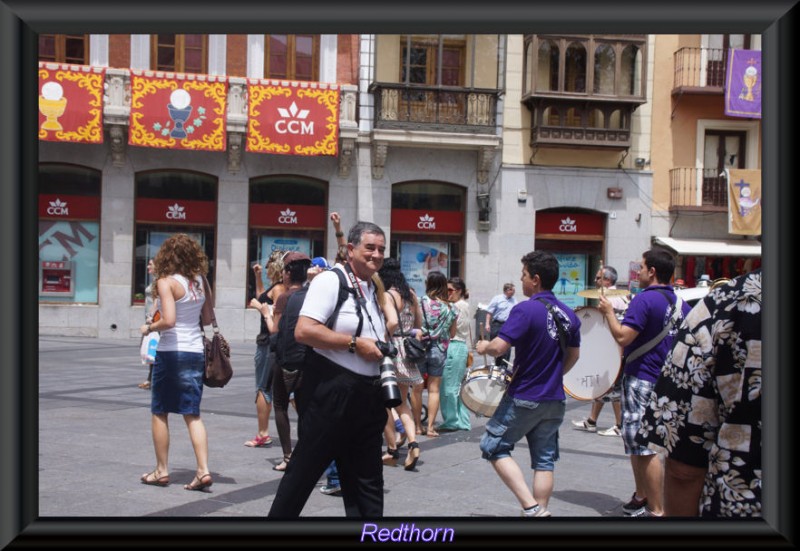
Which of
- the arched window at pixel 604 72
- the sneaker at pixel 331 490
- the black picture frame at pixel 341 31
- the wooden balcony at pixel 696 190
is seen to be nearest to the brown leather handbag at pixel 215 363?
the sneaker at pixel 331 490

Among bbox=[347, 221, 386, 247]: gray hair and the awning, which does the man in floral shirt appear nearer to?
bbox=[347, 221, 386, 247]: gray hair

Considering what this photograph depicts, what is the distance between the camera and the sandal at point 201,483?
20.7 ft

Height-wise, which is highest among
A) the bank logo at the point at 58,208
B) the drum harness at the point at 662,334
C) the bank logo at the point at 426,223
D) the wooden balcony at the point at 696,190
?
the wooden balcony at the point at 696,190

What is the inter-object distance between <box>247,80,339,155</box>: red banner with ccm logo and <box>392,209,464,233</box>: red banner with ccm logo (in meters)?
2.41

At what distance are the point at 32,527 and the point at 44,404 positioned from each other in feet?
27.7

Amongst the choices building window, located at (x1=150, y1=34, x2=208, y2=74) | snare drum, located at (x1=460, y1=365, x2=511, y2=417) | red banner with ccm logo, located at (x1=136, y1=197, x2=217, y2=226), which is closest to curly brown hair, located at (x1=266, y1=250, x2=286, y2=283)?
snare drum, located at (x1=460, y1=365, x2=511, y2=417)

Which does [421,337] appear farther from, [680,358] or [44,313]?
[44,313]

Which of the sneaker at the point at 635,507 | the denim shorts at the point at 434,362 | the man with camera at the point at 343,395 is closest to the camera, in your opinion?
the man with camera at the point at 343,395

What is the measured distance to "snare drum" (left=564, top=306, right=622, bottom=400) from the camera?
634 cm

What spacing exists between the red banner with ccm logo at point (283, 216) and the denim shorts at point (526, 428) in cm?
1747

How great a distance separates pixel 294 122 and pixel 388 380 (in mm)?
18184

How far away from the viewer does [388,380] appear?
13.3 ft

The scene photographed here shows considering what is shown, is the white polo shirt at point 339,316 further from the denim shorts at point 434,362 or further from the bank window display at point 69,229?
the bank window display at point 69,229

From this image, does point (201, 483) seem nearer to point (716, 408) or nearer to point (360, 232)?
point (360, 232)
